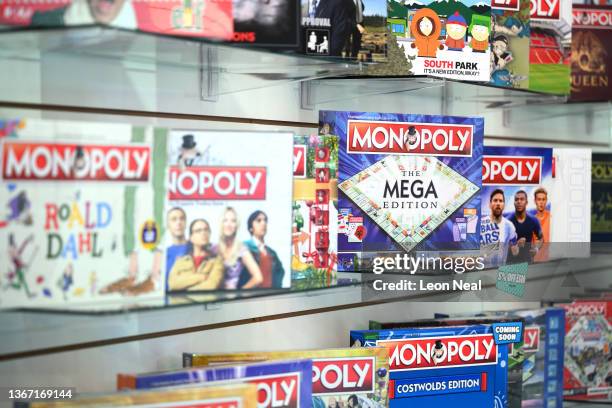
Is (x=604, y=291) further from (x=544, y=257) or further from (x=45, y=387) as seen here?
(x=45, y=387)

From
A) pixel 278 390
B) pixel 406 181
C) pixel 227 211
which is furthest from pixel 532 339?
pixel 227 211

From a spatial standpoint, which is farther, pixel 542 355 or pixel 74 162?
pixel 542 355

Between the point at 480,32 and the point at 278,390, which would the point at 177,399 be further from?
the point at 480,32

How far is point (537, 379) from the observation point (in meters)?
2.69

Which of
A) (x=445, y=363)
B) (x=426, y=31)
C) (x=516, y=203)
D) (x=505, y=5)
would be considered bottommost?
(x=445, y=363)

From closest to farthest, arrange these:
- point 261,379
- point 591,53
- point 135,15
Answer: point 135,15
point 261,379
point 591,53

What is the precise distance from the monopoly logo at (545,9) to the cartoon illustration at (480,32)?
0.43m

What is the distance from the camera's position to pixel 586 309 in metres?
3.00

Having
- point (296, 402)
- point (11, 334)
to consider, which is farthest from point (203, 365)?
point (11, 334)

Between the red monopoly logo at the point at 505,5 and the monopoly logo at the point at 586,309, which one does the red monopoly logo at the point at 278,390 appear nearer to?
the red monopoly logo at the point at 505,5

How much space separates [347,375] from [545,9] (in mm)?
1320

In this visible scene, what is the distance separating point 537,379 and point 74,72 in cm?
167

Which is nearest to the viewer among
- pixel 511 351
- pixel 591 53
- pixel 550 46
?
pixel 511 351

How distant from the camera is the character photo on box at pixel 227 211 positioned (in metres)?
1.54
